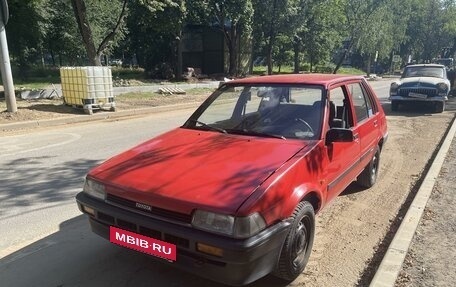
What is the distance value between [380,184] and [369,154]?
94 centimetres

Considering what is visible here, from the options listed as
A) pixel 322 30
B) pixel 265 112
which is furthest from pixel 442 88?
pixel 322 30

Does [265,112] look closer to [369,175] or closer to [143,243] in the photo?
[143,243]

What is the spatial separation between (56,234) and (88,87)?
29.9ft

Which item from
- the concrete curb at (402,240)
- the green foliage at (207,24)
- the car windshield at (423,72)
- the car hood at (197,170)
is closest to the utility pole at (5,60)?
the green foliage at (207,24)

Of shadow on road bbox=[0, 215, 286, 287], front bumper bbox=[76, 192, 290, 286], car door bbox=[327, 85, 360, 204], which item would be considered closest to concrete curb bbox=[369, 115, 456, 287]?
car door bbox=[327, 85, 360, 204]

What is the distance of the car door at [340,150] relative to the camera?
152 inches

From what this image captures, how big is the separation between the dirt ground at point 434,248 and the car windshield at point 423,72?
35.7 feet

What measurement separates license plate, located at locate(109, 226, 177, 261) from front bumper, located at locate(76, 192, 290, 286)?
0.10 feet

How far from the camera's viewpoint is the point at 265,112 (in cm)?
404

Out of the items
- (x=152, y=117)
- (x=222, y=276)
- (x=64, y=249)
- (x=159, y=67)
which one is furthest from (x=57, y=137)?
(x=159, y=67)

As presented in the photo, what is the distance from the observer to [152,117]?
519 inches

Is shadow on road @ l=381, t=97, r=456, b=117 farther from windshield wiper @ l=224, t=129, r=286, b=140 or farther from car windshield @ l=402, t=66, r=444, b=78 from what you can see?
windshield wiper @ l=224, t=129, r=286, b=140

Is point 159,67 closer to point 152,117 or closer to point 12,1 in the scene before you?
point 12,1

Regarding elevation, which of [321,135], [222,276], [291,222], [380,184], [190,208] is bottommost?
[380,184]
